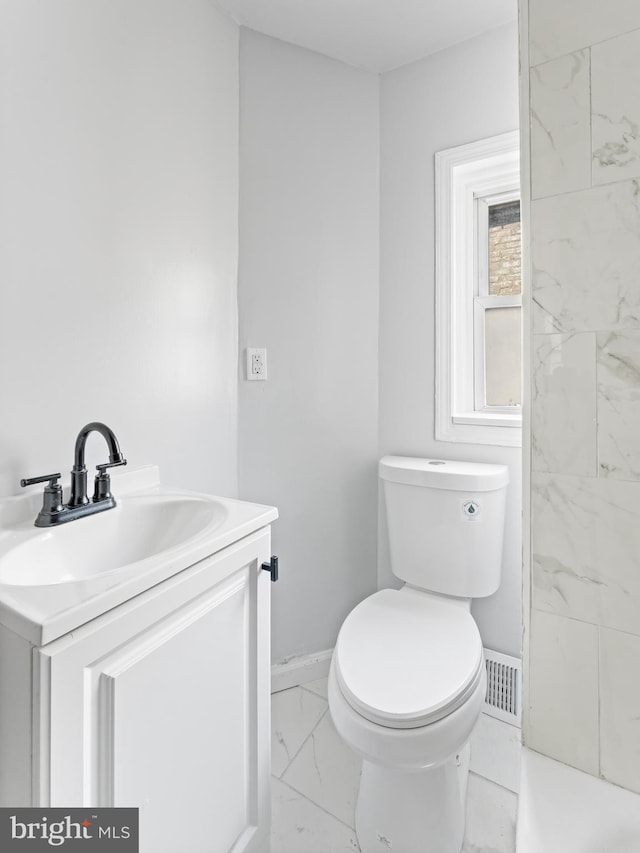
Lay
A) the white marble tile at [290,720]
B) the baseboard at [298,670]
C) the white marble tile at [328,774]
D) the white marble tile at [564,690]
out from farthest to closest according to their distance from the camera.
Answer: the baseboard at [298,670] < the white marble tile at [290,720] < the white marble tile at [328,774] < the white marble tile at [564,690]

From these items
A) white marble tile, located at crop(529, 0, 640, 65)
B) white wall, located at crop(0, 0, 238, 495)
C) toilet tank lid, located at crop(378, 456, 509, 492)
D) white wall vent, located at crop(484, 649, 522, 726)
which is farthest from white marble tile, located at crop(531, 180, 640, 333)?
white wall vent, located at crop(484, 649, 522, 726)

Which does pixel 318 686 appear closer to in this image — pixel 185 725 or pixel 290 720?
pixel 290 720

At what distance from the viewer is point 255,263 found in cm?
162

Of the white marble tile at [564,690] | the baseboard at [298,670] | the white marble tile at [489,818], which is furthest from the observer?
the baseboard at [298,670]

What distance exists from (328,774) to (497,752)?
51 cm

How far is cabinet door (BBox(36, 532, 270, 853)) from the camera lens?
631mm

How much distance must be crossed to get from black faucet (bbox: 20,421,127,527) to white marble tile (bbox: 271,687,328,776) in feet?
3.19

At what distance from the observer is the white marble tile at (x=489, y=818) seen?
1.19m

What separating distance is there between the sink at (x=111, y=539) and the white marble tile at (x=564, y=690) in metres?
0.80

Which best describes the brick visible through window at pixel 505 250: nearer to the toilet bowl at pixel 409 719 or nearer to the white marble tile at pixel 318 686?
the toilet bowl at pixel 409 719

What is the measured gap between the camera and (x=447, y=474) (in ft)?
5.07

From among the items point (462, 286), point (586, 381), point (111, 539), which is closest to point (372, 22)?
point (462, 286)

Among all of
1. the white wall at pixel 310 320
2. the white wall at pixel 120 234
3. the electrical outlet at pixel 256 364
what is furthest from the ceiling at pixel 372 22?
the electrical outlet at pixel 256 364

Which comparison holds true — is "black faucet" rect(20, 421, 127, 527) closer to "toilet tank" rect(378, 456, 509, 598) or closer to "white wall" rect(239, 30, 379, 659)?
"white wall" rect(239, 30, 379, 659)
